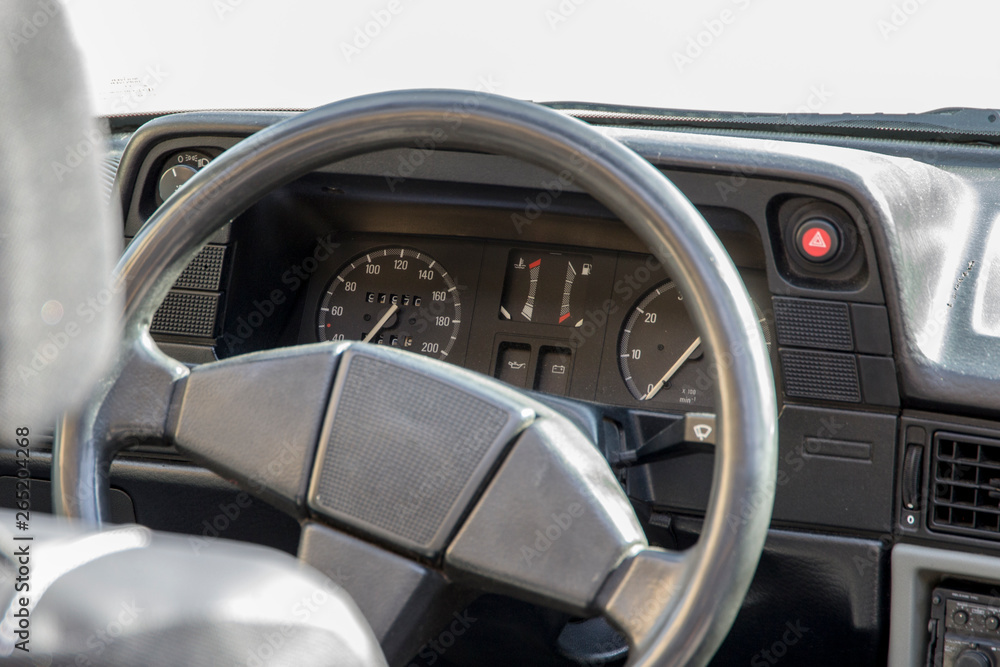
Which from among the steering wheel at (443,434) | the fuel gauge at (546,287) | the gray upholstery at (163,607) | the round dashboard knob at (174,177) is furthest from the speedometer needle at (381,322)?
the gray upholstery at (163,607)

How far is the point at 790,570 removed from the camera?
1494 mm

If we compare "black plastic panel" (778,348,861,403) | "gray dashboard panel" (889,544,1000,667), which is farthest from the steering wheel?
"gray dashboard panel" (889,544,1000,667)

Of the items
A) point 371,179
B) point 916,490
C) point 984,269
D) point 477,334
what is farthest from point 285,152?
point 984,269

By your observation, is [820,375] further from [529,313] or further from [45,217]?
[45,217]

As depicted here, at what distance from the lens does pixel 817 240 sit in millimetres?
1395

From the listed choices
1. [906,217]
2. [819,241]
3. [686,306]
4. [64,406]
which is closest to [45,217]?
[64,406]

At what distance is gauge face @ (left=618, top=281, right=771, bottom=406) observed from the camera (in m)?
1.61

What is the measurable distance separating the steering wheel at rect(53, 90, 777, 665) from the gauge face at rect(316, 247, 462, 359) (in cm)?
62

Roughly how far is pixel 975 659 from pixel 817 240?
596mm

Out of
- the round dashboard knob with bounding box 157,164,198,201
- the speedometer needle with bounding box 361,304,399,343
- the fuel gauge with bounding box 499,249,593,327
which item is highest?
the round dashboard knob with bounding box 157,164,198,201

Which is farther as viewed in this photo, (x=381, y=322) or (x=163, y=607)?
(x=381, y=322)

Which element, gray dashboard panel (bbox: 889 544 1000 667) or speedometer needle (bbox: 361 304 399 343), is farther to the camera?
speedometer needle (bbox: 361 304 399 343)

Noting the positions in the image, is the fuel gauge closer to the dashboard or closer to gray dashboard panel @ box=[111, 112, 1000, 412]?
the dashboard

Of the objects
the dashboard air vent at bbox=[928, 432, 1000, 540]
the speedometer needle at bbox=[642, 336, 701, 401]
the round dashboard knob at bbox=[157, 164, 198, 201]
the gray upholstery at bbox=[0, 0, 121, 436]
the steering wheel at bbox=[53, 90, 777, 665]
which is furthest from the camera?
the round dashboard knob at bbox=[157, 164, 198, 201]
